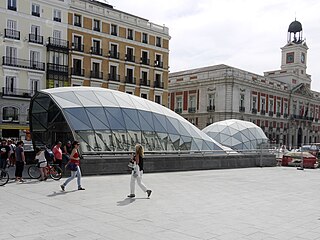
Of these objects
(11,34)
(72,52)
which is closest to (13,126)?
(11,34)

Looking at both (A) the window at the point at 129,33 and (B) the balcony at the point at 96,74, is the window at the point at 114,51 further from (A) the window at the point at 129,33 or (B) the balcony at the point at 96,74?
(B) the balcony at the point at 96,74

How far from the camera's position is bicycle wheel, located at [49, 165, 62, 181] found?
1466cm

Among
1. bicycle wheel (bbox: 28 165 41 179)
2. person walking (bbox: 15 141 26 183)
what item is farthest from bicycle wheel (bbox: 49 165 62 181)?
person walking (bbox: 15 141 26 183)

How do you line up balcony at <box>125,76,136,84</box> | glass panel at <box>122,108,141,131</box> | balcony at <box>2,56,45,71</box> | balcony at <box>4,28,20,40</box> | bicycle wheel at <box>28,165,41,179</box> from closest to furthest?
1. bicycle wheel at <box>28,165,41,179</box>
2. glass panel at <box>122,108,141,131</box>
3. balcony at <box>4,28,20,40</box>
4. balcony at <box>2,56,45,71</box>
5. balcony at <box>125,76,136,84</box>

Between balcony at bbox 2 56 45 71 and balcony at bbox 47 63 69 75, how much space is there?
0.76 m

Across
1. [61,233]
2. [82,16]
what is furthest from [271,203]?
[82,16]

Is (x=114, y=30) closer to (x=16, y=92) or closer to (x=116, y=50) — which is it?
(x=116, y=50)

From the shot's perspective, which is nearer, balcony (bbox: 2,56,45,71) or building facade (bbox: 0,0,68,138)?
building facade (bbox: 0,0,68,138)

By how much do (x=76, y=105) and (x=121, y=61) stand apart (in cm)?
3096

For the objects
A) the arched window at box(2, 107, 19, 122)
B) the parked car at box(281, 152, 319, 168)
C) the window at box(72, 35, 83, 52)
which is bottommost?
the parked car at box(281, 152, 319, 168)

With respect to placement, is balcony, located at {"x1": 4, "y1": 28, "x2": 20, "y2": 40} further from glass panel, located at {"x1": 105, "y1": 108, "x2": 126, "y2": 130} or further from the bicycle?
the bicycle

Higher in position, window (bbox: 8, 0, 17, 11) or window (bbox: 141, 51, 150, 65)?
window (bbox: 8, 0, 17, 11)

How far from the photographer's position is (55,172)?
14.8m

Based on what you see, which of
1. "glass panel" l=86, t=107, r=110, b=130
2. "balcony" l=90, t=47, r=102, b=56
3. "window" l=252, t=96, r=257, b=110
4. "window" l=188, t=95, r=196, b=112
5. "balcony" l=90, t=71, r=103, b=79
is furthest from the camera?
"window" l=188, t=95, r=196, b=112
